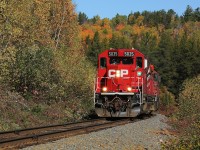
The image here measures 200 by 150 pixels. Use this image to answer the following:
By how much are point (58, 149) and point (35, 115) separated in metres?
10.2

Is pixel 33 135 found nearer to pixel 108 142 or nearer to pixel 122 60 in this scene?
pixel 108 142

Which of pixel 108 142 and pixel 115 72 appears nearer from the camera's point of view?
pixel 108 142

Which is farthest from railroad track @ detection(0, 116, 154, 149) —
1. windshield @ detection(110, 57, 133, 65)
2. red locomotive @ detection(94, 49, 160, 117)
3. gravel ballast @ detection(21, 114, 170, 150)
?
windshield @ detection(110, 57, 133, 65)

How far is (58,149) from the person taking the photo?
9961 millimetres

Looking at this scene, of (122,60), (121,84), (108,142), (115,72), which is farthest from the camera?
(122,60)

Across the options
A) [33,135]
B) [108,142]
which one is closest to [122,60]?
[108,142]

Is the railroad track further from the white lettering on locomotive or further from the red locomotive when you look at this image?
the white lettering on locomotive

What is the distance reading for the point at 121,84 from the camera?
70.6 ft

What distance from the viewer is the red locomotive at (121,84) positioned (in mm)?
20766

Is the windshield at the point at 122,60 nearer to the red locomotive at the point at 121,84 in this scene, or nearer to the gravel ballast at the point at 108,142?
the red locomotive at the point at 121,84

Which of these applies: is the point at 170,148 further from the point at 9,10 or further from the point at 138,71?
the point at 9,10

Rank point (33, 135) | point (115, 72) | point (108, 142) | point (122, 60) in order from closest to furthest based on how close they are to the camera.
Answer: point (108, 142) < point (33, 135) < point (115, 72) < point (122, 60)

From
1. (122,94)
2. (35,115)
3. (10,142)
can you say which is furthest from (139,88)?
(10,142)

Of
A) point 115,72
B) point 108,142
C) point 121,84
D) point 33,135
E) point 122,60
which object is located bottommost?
point 108,142
